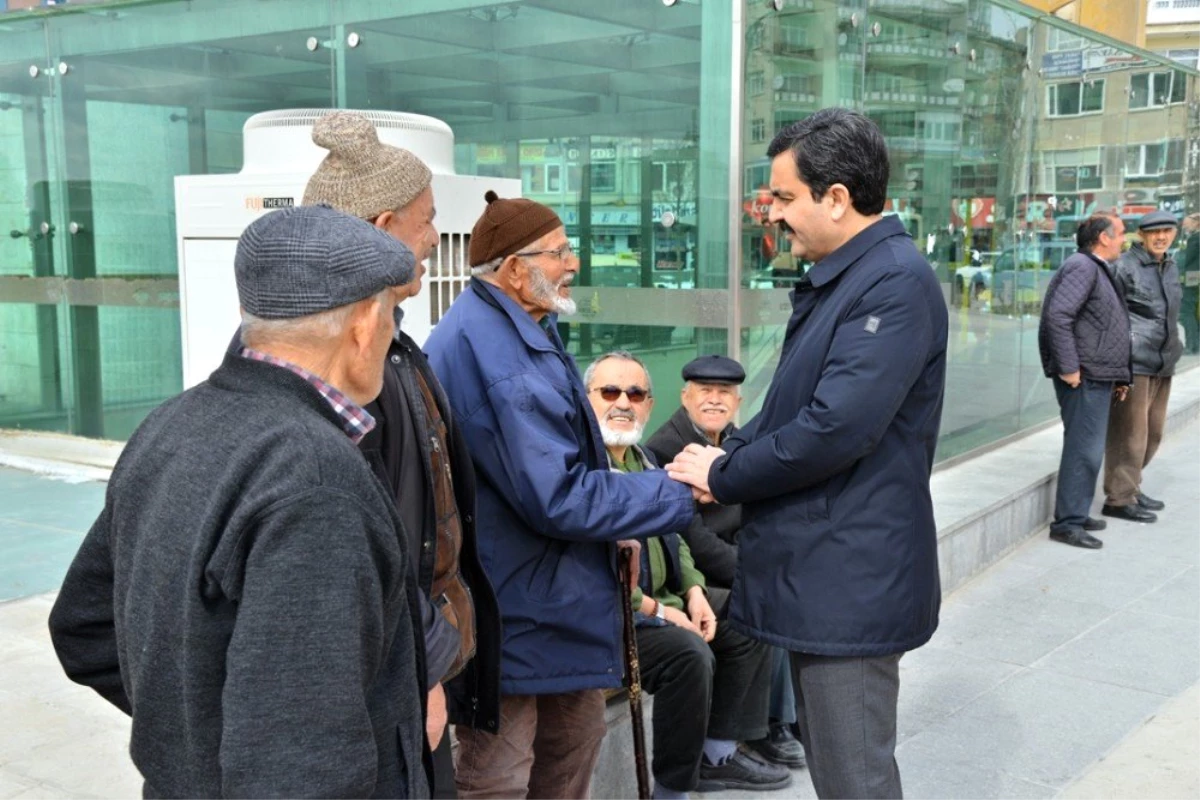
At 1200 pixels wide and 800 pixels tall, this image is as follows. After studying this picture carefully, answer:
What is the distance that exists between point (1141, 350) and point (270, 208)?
5677mm

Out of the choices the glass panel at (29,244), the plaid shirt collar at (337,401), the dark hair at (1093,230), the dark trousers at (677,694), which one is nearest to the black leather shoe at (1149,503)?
the dark hair at (1093,230)

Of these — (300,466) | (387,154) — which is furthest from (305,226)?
(387,154)

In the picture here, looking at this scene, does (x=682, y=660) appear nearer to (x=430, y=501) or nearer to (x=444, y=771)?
(x=444, y=771)

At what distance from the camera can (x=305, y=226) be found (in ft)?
5.38

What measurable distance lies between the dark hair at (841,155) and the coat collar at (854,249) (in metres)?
0.05

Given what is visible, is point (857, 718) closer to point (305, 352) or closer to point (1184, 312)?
point (305, 352)

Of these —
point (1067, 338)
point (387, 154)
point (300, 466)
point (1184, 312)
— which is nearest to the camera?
point (300, 466)

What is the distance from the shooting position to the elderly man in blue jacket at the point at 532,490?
2.60m

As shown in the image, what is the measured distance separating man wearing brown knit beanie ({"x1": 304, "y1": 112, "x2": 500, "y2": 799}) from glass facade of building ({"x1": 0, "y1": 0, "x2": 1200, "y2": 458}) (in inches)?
131

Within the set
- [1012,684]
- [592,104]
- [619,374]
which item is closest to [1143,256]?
[1012,684]

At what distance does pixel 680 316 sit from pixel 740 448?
10.8ft

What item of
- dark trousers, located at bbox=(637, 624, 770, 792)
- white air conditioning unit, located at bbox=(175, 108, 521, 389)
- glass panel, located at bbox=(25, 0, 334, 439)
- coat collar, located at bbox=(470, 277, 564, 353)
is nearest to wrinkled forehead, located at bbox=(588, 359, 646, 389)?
white air conditioning unit, located at bbox=(175, 108, 521, 389)

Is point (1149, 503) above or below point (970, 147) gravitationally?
below

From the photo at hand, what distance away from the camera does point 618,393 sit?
150 inches
